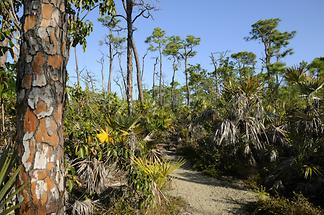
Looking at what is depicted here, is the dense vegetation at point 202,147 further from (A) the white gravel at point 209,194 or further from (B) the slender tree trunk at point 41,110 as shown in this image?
(B) the slender tree trunk at point 41,110

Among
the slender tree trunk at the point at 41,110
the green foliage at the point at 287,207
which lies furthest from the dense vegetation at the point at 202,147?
the slender tree trunk at the point at 41,110

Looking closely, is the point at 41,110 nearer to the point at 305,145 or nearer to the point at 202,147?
the point at 305,145

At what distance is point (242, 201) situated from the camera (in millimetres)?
7594

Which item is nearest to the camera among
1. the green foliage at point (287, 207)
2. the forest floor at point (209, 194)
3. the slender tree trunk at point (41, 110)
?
the slender tree trunk at point (41, 110)

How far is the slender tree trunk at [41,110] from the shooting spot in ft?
5.39

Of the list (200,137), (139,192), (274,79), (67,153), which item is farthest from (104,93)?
(274,79)

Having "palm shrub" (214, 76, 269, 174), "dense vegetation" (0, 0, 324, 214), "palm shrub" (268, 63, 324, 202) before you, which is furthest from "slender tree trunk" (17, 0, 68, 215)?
"palm shrub" (214, 76, 269, 174)

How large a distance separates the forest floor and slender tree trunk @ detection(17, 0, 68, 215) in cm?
555

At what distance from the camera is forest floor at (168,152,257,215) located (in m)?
7.06

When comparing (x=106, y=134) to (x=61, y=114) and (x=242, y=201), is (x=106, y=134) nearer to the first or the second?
(x=242, y=201)

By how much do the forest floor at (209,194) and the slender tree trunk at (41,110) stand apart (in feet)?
18.2

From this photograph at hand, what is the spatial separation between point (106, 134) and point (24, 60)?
528 centimetres

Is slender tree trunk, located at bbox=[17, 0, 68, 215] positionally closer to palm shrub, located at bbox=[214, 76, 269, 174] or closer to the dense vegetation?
the dense vegetation

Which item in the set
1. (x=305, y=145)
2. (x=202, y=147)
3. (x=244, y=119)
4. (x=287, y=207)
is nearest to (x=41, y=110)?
(x=287, y=207)
